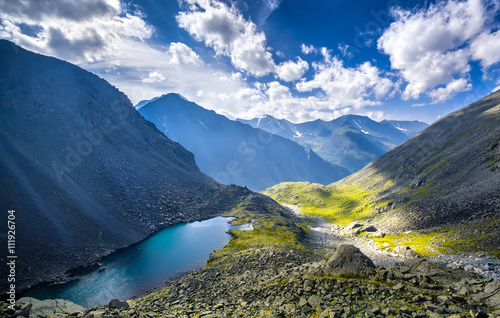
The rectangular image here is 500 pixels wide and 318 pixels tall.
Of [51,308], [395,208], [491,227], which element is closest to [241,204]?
[395,208]

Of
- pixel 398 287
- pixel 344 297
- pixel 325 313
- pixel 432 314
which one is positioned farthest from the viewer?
pixel 344 297

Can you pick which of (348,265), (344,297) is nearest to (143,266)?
(348,265)

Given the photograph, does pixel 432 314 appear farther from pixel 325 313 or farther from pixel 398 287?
pixel 325 313

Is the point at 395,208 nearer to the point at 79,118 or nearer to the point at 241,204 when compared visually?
the point at 241,204

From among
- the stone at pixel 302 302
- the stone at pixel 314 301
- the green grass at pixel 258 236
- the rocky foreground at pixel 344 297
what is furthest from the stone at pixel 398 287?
the green grass at pixel 258 236

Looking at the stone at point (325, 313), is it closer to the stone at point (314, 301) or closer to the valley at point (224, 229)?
the valley at point (224, 229)

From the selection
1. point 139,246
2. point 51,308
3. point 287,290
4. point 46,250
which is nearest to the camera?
point 51,308
